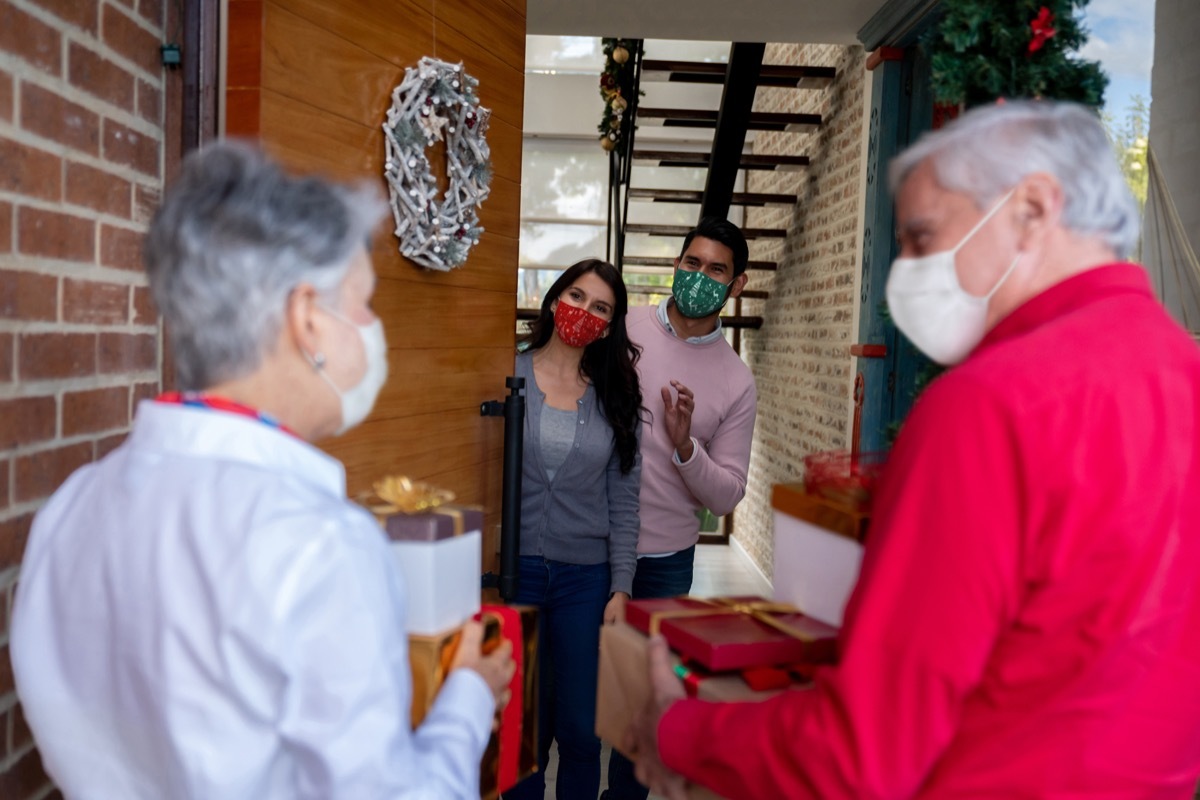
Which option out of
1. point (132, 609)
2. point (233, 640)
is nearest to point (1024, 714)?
point (233, 640)

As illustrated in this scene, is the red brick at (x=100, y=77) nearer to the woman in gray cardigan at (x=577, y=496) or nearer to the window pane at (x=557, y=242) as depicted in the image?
the woman in gray cardigan at (x=577, y=496)

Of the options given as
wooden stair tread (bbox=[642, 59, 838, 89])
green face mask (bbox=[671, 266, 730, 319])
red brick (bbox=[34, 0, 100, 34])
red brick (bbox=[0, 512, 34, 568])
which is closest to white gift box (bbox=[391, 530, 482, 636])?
red brick (bbox=[0, 512, 34, 568])

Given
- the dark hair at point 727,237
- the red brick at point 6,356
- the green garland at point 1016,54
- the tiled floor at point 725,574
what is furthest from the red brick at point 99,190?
the tiled floor at point 725,574

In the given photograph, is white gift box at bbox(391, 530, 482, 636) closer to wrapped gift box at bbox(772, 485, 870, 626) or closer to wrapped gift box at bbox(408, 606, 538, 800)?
wrapped gift box at bbox(408, 606, 538, 800)

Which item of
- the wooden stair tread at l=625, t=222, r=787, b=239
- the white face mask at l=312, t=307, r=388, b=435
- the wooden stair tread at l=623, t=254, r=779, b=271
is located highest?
the wooden stair tread at l=625, t=222, r=787, b=239

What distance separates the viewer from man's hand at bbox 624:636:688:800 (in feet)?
4.27

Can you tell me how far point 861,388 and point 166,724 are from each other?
3589mm

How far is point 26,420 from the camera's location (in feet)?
4.33

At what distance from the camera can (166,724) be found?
36.6 inches

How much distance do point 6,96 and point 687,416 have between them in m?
1.91

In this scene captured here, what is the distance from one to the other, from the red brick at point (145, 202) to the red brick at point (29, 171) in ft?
0.64

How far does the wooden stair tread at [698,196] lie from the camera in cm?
575

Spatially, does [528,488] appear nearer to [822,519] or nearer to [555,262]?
[822,519]

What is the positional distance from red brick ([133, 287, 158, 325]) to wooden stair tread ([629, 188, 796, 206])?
14.4 ft
